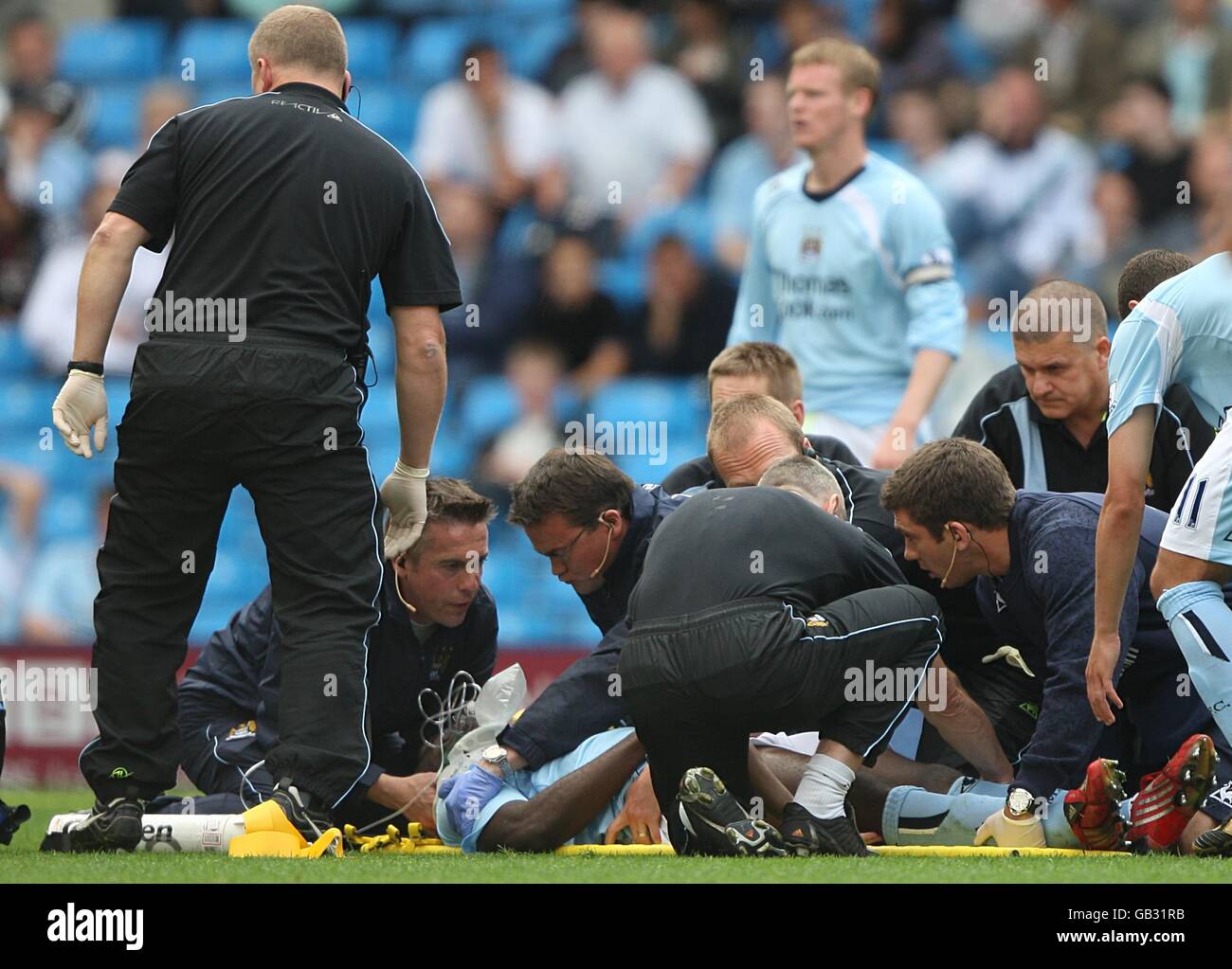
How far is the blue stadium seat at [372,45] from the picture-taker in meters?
10.7

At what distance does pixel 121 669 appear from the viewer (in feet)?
15.7

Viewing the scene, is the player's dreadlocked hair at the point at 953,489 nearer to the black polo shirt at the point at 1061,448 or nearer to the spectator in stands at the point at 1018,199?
the black polo shirt at the point at 1061,448

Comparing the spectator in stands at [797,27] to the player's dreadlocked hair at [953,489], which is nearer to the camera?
the player's dreadlocked hair at [953,489]

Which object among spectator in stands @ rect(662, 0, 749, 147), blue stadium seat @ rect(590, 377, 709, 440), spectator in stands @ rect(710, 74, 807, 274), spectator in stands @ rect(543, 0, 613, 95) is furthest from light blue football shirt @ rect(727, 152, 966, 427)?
spectator in stands @ rect(543, 0, 613, 95)

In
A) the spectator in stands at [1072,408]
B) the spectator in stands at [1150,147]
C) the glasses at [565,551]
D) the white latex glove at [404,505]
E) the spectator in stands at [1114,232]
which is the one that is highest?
the spectator in stands at [1150,147]

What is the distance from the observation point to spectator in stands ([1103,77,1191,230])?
991 centimetres

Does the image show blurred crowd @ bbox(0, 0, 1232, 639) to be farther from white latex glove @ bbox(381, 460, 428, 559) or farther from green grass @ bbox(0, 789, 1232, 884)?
green grass @ bbox(0, 789, 1232, 884)

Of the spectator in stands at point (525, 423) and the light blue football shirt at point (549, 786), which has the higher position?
the spectator in stands at point (525, 423)

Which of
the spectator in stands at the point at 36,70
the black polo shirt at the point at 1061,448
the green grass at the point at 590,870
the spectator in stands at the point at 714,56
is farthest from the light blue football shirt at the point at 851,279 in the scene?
the spectator in stands at the point at 36,70

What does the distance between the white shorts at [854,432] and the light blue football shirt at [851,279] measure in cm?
3

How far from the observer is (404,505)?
5.23 m
